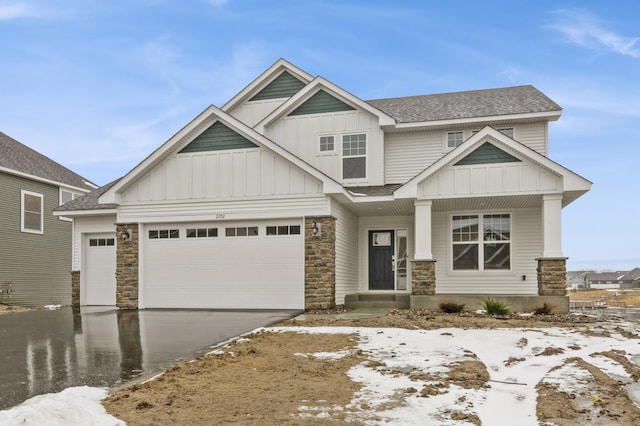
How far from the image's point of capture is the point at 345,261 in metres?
15.7

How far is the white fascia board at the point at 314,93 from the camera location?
53.2 feet

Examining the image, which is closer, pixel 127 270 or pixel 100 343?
pixel 100 343

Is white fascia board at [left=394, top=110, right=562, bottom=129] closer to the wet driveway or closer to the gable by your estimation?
the gable

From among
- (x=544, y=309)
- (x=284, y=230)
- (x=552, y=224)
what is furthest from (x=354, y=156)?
(x=544, y=309)

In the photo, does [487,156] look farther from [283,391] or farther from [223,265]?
[283,391]

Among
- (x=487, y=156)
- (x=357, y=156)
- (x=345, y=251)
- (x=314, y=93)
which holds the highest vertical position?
(x=314, y=93)

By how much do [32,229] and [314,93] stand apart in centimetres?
1432

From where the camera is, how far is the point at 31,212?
73.9ft

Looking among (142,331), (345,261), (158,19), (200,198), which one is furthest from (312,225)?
(158,19)

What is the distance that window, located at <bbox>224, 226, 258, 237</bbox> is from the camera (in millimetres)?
14781

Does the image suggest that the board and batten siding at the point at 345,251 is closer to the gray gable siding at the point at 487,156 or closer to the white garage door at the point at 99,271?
the gray gable siding at the point at 487,156

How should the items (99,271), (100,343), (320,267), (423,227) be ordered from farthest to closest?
(99,271)
(423,227)
(320,267)
(100,343)

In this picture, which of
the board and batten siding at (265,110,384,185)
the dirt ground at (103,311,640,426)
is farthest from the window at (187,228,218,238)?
the dirt ground at (103,311,640,426)

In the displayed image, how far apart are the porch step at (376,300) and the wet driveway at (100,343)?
8.67ft
